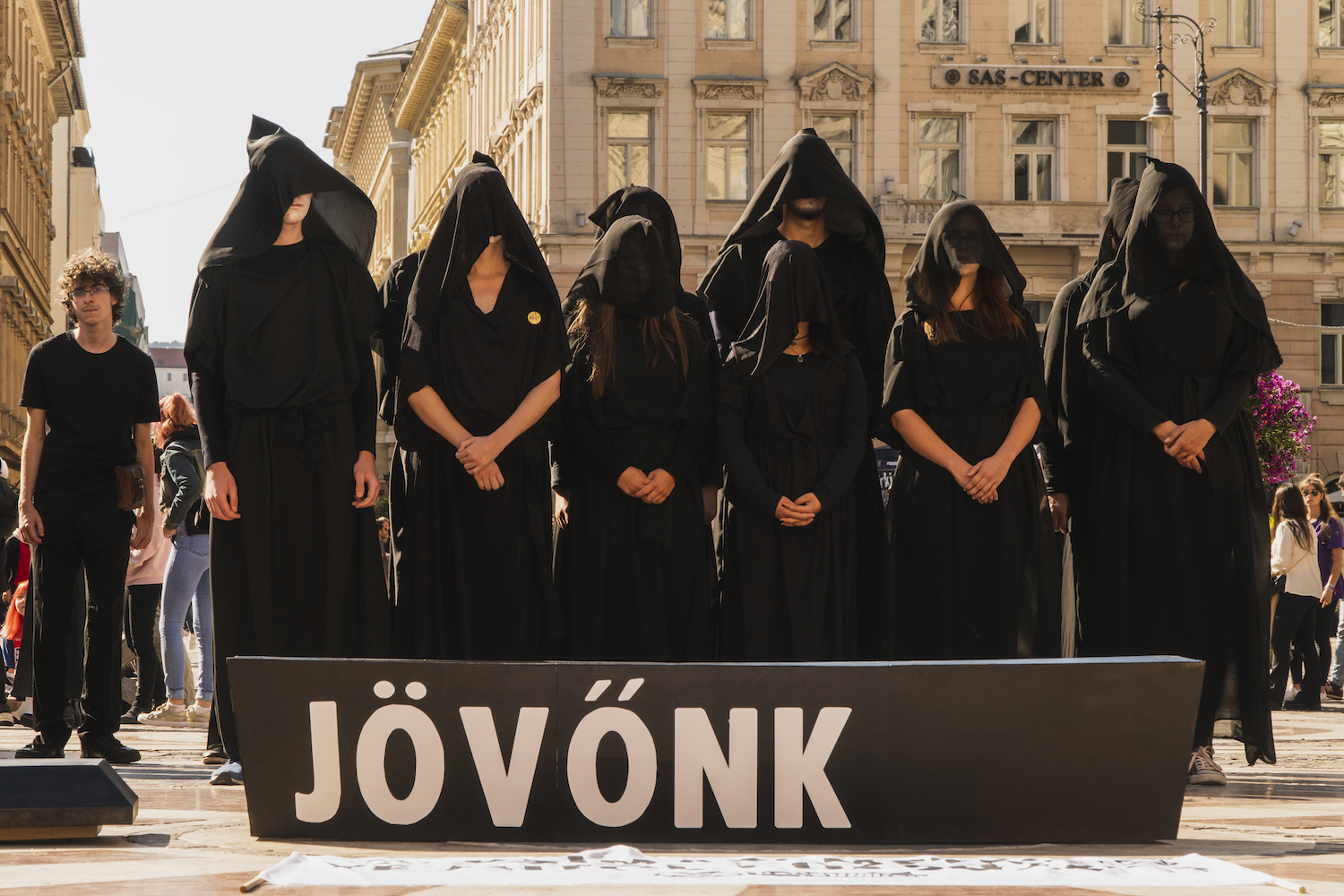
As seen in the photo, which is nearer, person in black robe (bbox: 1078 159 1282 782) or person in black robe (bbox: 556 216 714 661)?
person in black robe (bbox: 556 216 714 661)

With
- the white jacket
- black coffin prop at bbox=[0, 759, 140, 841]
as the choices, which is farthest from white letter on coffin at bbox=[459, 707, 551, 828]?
the white jacket

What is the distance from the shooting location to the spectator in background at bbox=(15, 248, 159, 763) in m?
6.51

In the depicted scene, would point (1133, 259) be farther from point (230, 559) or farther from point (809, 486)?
point (230, 559)

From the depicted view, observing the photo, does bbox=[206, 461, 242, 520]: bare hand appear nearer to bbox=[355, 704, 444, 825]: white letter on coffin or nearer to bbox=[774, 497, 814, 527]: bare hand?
bbox=[355, 704, 444, 825]: white letter on coffin

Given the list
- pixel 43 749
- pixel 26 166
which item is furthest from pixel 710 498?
pixel 26 166

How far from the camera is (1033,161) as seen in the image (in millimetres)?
34688

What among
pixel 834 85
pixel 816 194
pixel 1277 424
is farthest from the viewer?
pixel 834 85

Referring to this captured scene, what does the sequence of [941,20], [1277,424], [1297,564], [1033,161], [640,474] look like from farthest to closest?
[941,20] < [1033,161] < [1277,424] < [1297,564] < [640,474]

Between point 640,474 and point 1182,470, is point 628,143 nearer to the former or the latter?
point 1182,470

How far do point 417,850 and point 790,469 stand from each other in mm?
2270

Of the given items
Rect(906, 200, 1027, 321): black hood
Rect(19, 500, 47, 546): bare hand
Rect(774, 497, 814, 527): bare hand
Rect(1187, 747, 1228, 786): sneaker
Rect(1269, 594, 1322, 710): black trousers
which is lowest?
Rect(1269, 594, 1322, 710): black trousers

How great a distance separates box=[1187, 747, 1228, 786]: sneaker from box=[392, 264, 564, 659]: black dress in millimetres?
2212

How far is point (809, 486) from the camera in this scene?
5902 mm

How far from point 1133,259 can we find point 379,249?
69026 millimetres
